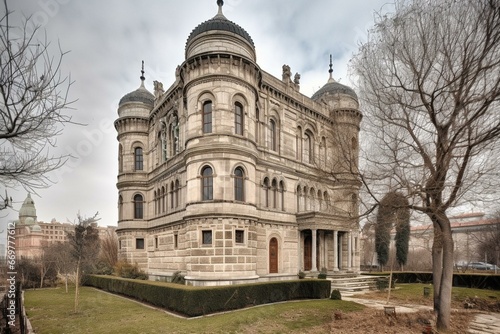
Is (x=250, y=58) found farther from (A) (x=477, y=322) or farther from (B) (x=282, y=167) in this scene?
(A) (x=477, y=322)

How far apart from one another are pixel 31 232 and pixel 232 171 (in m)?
33.1

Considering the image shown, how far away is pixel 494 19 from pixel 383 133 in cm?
466

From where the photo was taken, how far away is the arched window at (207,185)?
1989 centimetres

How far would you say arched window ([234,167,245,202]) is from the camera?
2026 centimetres

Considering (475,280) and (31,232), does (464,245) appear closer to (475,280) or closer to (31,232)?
(475,280)

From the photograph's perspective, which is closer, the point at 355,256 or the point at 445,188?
the point at 445,188

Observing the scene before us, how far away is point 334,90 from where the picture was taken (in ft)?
104

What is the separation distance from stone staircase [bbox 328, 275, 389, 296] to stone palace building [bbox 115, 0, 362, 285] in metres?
1.60

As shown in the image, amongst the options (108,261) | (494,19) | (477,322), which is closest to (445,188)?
(494,19)

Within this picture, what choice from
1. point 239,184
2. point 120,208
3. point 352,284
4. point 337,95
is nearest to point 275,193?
point 239,184

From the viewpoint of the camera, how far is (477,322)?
46.3 feet

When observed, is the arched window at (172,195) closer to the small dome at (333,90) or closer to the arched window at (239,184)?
the arched window at (239,184)

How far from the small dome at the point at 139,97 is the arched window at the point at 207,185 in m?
14.9

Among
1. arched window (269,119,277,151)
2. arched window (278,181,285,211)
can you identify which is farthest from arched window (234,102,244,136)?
arched window (278,181,285,211)
